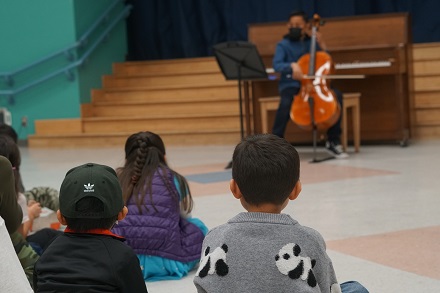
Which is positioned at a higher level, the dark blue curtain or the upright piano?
the dark blue curtain

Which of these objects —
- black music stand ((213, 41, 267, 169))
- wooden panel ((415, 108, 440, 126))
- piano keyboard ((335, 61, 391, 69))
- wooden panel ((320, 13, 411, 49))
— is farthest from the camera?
wooden panel ((415, 108, 440, 126))

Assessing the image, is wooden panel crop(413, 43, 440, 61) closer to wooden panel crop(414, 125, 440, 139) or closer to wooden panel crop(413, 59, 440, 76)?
wooden panel crop(413, 59, 440, 76)

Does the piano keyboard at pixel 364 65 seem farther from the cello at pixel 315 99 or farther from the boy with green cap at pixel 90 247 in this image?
the boy with green cap at pixel 90 247

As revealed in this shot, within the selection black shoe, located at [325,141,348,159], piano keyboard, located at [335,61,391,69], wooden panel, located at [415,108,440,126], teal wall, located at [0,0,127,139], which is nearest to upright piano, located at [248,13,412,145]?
piano keyboard, located at [335,61,391,69]

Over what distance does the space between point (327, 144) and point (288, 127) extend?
1.15m

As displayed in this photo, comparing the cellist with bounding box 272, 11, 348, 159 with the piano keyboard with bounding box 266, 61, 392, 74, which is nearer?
the cellist with bounding box 272, 11, 348, 159

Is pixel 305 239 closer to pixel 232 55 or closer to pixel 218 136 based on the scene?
pixel 232 55

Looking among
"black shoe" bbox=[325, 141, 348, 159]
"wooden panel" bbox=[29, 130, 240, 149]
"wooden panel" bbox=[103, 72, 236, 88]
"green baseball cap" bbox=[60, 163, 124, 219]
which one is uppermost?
"green baseball cap" bbox=[60, 163, 124, 219]

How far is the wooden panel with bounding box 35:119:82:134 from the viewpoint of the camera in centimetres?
1023

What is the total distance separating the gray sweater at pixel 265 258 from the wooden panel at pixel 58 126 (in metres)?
8.58

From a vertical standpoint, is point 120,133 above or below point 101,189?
below

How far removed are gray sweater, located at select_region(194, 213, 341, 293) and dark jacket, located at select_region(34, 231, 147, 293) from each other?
0.22 meters

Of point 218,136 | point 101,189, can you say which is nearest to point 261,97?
point 218,136

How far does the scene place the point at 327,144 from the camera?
7289mm
